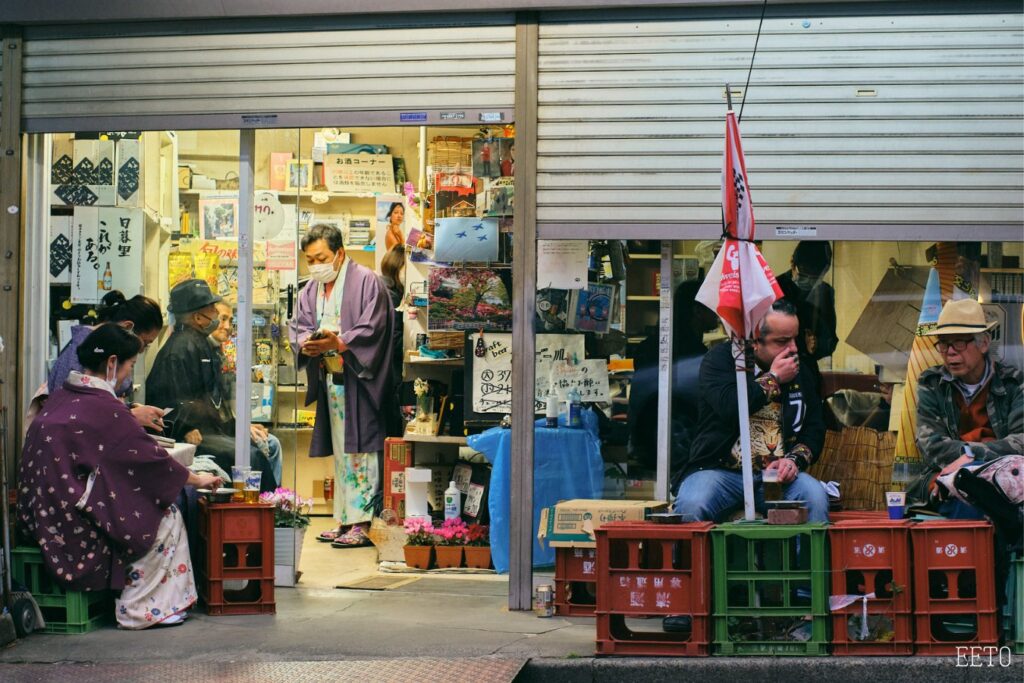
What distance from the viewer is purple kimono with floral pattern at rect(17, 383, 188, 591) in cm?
717

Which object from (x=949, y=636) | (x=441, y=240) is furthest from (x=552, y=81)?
(x=949, y=636)

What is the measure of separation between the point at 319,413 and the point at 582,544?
10.3 ft

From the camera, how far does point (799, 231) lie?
7.68 m

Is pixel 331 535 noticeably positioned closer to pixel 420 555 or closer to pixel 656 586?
pixel 420 555

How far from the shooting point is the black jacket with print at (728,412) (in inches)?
292

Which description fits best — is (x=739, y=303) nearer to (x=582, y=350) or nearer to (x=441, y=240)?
(x=582, y=350)

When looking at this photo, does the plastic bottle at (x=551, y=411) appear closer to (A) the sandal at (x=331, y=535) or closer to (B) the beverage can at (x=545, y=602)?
(B) the beverage can at (x=545, y=602)

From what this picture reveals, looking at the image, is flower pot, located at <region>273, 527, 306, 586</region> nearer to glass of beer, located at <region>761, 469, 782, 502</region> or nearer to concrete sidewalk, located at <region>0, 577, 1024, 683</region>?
concrete sidewalk, located at <region>0, 577, 1024, 683</region>

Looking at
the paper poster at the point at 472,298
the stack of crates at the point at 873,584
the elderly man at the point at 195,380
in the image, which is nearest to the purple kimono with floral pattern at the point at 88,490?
the elderly man at the point at 195,380

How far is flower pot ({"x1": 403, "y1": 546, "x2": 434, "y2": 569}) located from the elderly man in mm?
1183

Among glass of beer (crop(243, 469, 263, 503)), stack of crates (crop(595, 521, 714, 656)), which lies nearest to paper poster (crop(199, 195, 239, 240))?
glass of beer (crop(243, 469, 263, 503))

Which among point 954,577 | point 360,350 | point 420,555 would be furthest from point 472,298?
point 954,577

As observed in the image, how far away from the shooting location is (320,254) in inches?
389

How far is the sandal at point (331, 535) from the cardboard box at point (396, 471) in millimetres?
566
